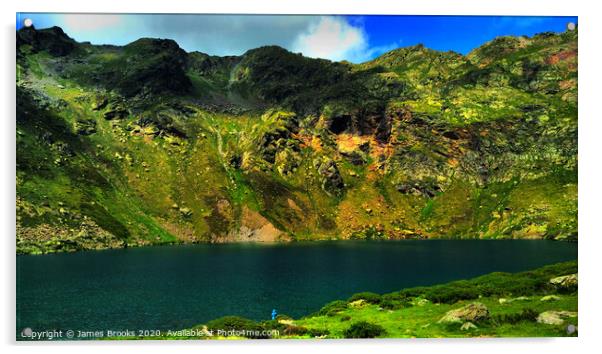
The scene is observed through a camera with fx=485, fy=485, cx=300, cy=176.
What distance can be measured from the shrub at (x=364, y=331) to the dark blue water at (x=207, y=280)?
22.2m

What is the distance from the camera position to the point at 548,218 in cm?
18950

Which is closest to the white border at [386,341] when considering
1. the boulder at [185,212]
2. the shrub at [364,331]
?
the shrub at [364,331]

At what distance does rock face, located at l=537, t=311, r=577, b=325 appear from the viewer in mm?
37594

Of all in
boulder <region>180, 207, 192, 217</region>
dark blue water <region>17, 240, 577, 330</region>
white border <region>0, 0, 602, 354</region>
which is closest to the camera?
white border <region>0, 0, 602, 354</region>

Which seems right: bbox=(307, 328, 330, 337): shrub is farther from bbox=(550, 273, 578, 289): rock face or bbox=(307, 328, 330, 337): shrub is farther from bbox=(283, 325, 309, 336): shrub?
bbox=(550, 273, 578, 289): rock face

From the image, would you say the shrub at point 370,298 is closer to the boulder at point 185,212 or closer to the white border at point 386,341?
the white border at point 386,341

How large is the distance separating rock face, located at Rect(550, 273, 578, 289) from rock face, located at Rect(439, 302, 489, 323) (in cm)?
1080

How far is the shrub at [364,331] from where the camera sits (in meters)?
37.8

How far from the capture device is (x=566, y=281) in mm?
44469

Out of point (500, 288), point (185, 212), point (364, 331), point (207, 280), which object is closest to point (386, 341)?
point (364, 331)

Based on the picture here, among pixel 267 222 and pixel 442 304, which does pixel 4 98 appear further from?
pixel 267 222

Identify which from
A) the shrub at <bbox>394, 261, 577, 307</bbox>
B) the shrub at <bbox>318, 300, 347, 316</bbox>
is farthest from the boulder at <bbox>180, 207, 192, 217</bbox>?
the shrub at <bbox>394, 261, 577, 307</bbox>
